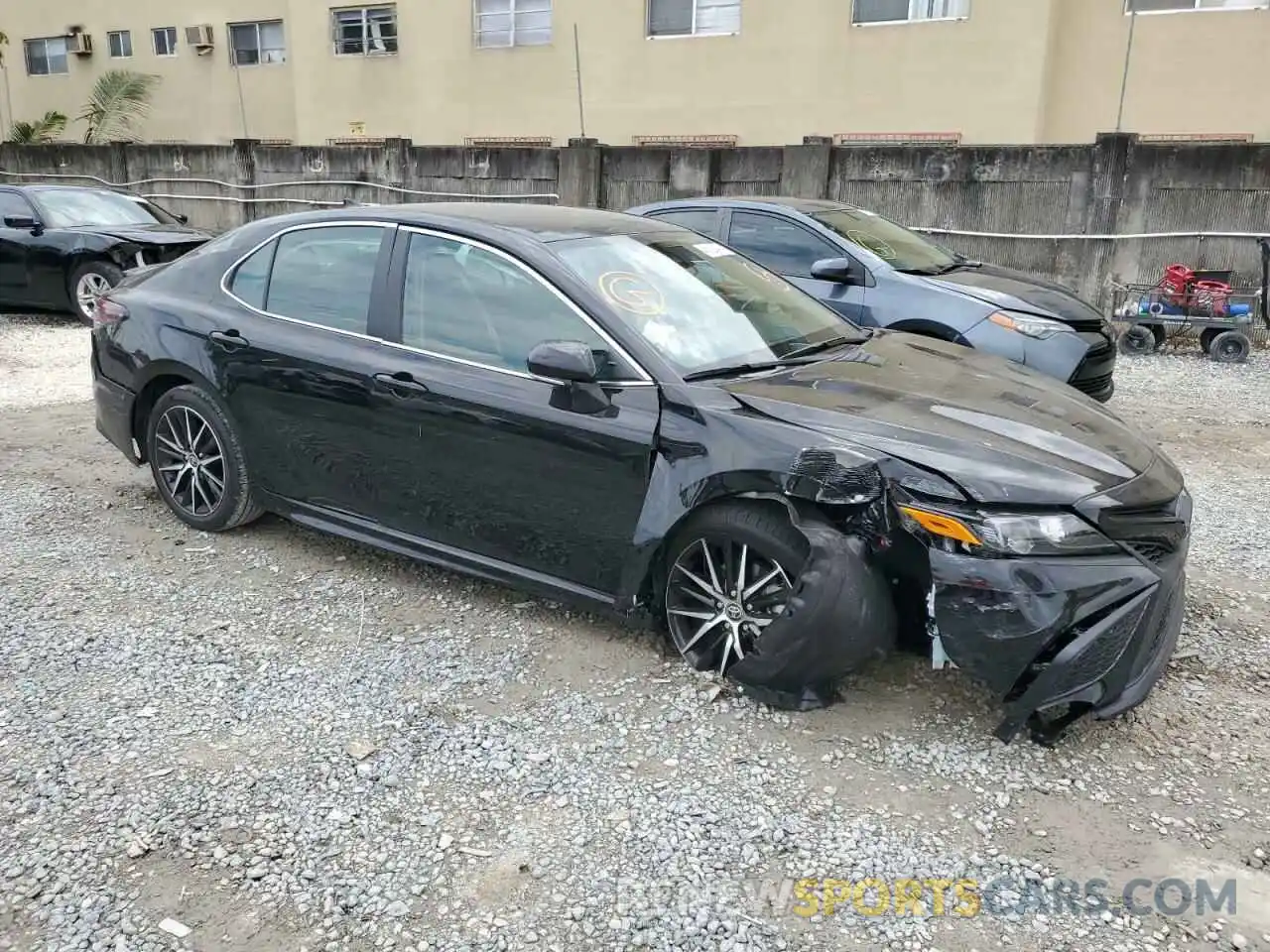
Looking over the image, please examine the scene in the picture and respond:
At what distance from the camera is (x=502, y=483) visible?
376 centimetres

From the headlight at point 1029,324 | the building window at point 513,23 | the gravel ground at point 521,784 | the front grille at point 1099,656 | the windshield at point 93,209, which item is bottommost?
the gravel ground at point 521,784

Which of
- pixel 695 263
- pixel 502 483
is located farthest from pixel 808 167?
pixel 502 483

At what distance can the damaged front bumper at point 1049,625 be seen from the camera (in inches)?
114

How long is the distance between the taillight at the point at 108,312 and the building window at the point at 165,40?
20.7m

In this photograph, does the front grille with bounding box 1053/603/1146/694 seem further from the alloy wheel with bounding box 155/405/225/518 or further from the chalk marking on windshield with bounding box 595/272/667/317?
the alloy wheel with bounding box 155/405/225/518

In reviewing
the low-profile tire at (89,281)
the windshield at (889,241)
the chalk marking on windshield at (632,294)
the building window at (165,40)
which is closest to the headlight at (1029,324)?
the windshield at (889,241)

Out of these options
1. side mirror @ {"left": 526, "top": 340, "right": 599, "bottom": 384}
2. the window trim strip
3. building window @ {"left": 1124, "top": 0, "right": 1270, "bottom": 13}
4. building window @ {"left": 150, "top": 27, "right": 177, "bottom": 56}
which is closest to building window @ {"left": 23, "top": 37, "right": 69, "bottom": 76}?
building window @ {"left": 150, "top": 27, "right": 177, "bottom": 56}

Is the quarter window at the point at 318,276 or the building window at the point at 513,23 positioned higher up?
the building window at the point at 513,23

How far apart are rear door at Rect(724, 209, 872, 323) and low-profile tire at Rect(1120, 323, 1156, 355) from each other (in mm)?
4426

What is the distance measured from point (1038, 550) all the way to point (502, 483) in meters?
1.91

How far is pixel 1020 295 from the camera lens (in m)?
6.97

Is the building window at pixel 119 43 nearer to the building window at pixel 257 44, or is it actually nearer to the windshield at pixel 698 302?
the building window at pixel 257 44

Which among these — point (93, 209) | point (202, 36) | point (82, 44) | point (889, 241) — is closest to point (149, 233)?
point (93, 209)

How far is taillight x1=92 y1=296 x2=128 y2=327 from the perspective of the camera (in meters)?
4.90
